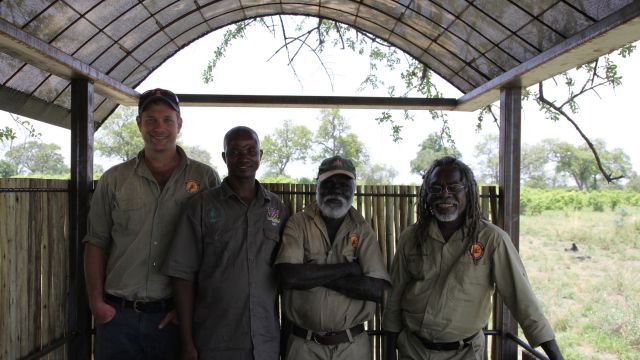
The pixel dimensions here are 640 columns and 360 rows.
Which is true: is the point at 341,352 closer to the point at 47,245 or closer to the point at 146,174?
the point at 146,174

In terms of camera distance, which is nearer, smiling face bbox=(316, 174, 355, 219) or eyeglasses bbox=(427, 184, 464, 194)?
eyeglasses bbox=(427, 184, 464, 194)

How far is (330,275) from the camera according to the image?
2.71m

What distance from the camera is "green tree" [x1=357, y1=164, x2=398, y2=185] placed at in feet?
74.3

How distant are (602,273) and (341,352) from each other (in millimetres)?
15135

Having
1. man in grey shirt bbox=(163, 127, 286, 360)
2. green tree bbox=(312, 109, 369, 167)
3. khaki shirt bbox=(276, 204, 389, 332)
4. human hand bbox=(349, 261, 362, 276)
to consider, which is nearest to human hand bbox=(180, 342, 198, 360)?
man in grey shirt bbox=(163, 127, 286, 360)

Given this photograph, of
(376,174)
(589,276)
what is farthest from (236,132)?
(376,174)

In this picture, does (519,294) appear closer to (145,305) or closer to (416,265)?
(416,265)

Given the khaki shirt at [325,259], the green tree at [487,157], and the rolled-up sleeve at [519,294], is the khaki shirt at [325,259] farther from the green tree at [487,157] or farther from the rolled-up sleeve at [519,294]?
the green tree at [487,157]

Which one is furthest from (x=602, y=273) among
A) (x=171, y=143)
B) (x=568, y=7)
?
(x=171, y=143)

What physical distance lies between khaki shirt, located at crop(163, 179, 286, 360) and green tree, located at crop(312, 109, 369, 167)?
1834 cm

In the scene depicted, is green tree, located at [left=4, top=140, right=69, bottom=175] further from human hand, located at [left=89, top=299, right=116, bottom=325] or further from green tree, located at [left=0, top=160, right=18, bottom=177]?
human hand, located at [left=89, top=299, right=116, bottom=325]

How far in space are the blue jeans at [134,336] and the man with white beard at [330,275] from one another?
79cm

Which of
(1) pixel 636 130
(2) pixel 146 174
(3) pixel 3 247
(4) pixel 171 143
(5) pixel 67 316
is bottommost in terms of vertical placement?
(5) pixel 67 316

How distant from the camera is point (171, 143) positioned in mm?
2973
